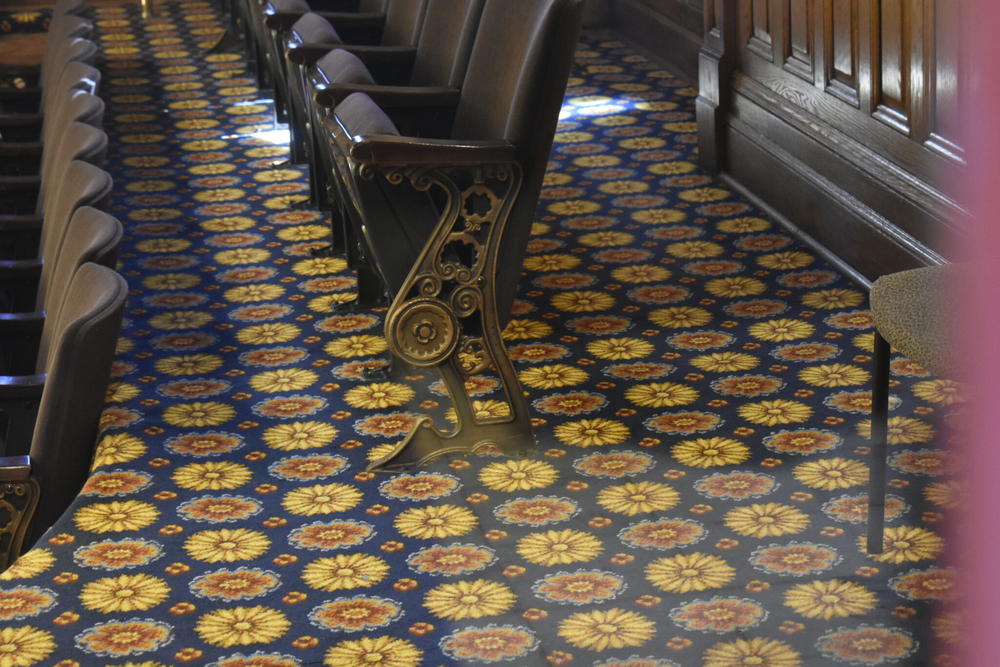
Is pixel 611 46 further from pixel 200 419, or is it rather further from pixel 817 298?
pixel 200 419

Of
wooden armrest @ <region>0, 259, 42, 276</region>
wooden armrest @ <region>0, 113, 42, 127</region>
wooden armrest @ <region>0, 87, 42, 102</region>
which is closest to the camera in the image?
wooden armrest @ <region>0, 259, 42, 276</region>

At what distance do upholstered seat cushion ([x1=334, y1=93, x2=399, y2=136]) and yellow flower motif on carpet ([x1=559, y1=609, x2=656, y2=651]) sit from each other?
3.28 ft

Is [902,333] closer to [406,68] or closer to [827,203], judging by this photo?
[827,203]

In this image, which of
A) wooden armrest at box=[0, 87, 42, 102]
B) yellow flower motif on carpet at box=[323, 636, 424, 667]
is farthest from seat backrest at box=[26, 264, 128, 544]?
wooden armrest at box=[0, 87, 42, 102]

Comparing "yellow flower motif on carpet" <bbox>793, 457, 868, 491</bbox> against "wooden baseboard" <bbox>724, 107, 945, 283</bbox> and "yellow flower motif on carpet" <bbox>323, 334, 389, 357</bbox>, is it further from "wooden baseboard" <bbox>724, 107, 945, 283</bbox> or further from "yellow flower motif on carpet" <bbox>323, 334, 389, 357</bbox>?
"yellow flower motif on carpet" <bbox>323, 334, 389, 357</bbox>

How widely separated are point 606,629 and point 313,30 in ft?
6.93

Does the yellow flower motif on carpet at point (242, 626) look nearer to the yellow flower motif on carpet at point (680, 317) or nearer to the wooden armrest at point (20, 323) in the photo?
the wooden armrest at point (20, 323)

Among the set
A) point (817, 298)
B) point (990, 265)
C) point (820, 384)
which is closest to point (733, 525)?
point (820, 384)

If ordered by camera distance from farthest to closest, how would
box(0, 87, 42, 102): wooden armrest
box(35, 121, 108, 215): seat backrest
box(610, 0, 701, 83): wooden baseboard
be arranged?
box(610, 0, 701, 83): wooden baseboard, box(0, 87, 42, 102): wooden armrest, box(35, 121, 108, 215): seat backrest

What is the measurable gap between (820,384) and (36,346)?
5.76 ft

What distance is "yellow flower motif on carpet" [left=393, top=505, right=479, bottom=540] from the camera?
2311mm

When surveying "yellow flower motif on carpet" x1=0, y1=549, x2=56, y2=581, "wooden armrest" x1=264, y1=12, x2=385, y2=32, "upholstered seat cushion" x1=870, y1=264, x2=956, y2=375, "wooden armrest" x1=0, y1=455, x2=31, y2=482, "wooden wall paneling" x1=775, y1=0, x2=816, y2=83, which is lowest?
"yellow flower motif on carpet" x1=0, y1=549, x2=56, y2=581

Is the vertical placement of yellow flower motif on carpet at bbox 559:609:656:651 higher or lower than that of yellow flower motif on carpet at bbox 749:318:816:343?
higher

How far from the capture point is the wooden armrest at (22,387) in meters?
2.13
